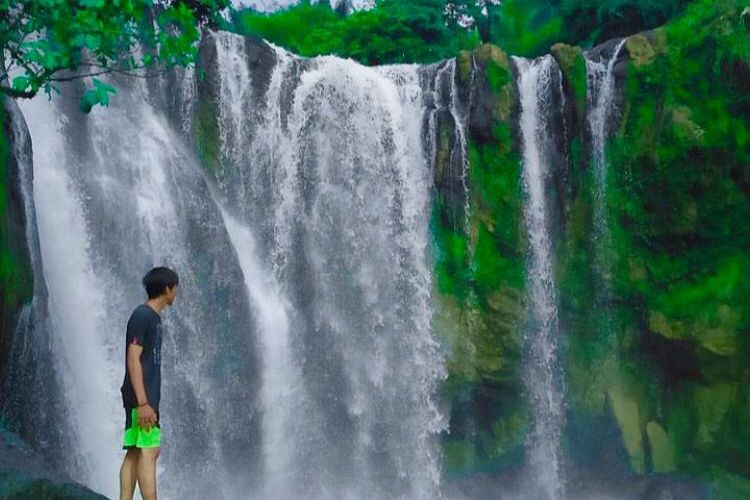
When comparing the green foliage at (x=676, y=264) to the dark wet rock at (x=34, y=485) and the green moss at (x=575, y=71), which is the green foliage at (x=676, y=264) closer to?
the green moss at (x=575, y=71)

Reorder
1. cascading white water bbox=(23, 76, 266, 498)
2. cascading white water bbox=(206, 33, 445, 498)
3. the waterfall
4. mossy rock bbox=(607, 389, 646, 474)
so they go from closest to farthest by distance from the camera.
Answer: cascading white water bbox=(23, 76, 266, 498)
the waterfall
cascading white water bbox=(206, 33, 445, 498)
mossy rock bbox=(607, 389, 646, 474)

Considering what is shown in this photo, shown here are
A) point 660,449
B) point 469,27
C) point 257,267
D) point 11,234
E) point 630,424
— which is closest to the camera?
point 11,234

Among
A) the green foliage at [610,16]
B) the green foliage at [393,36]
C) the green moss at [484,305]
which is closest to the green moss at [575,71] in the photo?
the green moss at [484,305]

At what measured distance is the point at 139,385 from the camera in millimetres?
4578

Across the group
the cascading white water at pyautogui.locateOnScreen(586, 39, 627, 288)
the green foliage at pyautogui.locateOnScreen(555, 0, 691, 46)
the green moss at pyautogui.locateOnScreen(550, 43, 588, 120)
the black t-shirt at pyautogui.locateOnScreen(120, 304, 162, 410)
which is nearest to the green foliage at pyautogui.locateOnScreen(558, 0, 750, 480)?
the cascading white water at pyautogui.locateOnScreen(586, 39, 627, 288)

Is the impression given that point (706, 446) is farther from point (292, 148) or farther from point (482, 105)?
point (292, 148)

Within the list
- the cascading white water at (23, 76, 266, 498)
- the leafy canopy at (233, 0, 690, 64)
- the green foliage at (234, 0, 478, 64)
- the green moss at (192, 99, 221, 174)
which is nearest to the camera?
the cascading white water at (23, 76, 266, 498)

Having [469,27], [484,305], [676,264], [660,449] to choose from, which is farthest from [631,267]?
[469,27]

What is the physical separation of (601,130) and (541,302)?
2950 millimetres

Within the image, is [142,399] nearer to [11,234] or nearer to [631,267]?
[11,234]

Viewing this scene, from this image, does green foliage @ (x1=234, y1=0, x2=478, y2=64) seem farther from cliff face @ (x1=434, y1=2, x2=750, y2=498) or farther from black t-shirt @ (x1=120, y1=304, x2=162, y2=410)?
black t-shirt @ (x1=120, y1=304, x2=162, y2=410)

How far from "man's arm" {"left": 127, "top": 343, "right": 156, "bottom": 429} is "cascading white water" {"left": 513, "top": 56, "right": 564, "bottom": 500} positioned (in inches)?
352

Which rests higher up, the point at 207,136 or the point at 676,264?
the point at 207,136

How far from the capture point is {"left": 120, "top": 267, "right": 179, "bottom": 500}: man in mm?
4578
